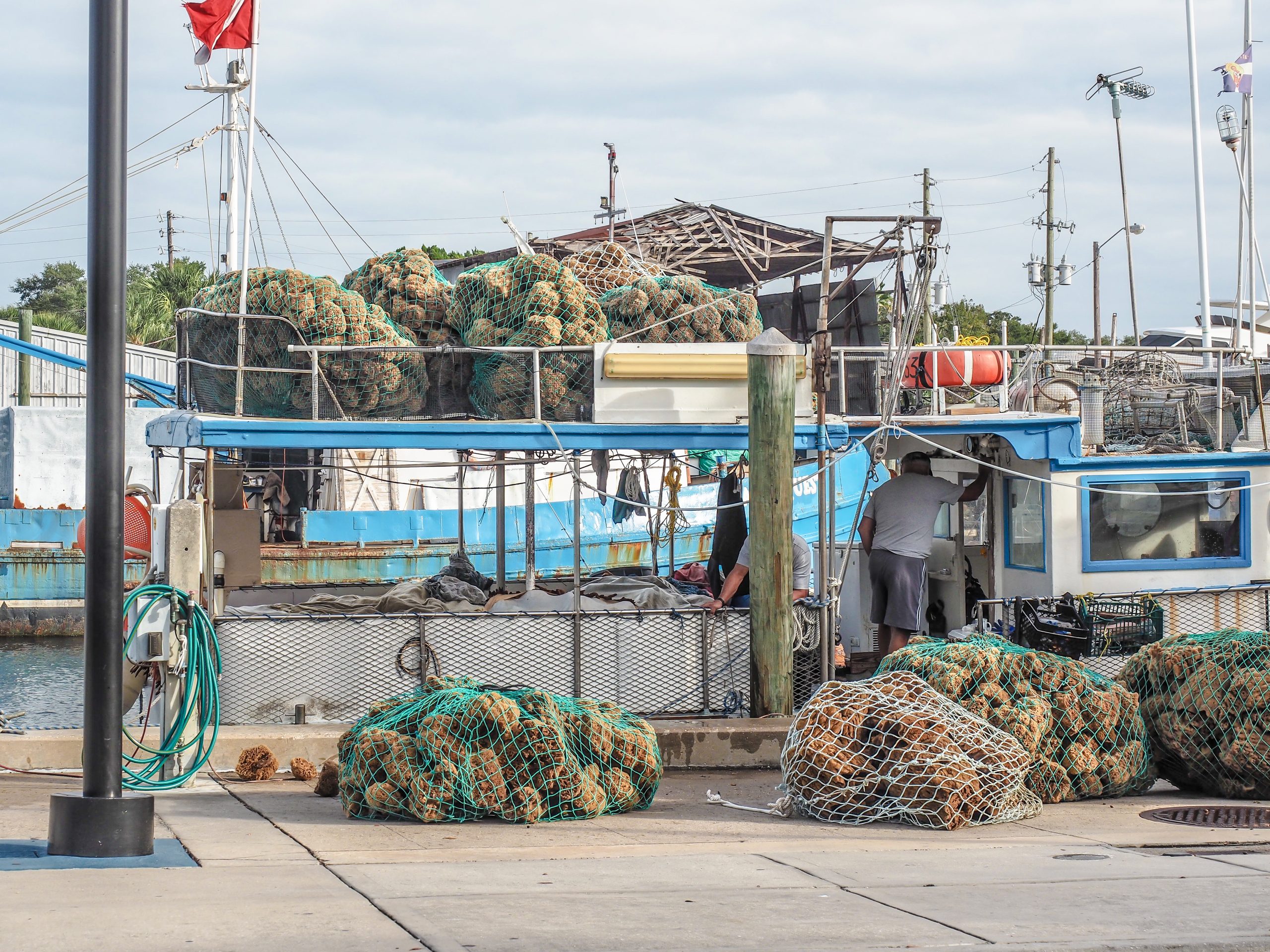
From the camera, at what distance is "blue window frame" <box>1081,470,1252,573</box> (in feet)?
37.0

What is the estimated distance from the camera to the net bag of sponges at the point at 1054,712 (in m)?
8.22

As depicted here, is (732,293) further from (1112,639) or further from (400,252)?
(1112,639)

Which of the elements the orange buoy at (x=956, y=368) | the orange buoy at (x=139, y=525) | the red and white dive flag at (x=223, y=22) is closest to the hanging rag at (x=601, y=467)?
the orange buoy at (x=956, y=368)

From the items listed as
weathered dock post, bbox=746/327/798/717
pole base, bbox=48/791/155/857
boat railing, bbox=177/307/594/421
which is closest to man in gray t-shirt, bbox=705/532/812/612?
weathered dock post, bbox=746/327/798/717

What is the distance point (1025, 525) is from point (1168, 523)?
1175 mm

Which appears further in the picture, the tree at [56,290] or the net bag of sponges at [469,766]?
the tree at [56,290]

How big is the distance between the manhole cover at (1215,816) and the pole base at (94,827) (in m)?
5.46

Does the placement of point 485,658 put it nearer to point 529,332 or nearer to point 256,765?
point 256,765

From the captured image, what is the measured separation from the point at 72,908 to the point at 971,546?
8877mm

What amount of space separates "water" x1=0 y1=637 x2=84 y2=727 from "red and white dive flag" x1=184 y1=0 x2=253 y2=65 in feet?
22.6

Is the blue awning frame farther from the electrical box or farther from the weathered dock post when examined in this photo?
the electrical box

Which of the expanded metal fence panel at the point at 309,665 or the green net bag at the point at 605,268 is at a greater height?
the green net bag at the point at 605,268

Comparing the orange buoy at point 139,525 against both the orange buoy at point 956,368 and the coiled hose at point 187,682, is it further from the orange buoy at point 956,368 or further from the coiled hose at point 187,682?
the orange buoy at point 956,368

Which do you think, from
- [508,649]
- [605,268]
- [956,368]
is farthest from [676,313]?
[508,649]
